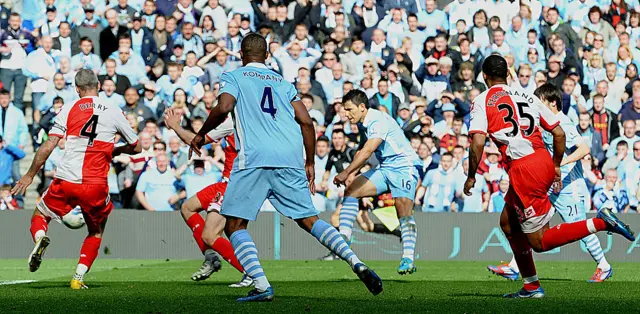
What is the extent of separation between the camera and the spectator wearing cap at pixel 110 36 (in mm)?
23734

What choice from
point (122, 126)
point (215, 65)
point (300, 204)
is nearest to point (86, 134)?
point (122, 126)

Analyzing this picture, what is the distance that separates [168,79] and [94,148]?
10.7 meters

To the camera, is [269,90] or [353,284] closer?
[269,90]

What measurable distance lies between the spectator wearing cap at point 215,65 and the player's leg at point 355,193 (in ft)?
30.2

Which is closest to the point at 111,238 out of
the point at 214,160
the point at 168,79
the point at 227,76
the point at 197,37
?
the point at 214,160

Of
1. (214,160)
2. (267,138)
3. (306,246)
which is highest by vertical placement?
(267,138)

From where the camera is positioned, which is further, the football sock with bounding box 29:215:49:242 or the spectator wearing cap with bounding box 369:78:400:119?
the spectator wearing cap with bounding box 369:78:400:119

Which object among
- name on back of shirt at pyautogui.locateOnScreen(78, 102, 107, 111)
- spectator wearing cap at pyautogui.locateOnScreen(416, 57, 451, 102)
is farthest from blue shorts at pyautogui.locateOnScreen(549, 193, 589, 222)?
spectator wearing cap at pyautogui.locateOnScreen(416, 57, 451, 102)

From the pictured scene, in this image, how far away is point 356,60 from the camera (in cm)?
2317

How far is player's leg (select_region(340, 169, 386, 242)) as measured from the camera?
45.4ft

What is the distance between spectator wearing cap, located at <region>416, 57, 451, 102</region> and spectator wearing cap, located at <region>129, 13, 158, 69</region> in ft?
18.4

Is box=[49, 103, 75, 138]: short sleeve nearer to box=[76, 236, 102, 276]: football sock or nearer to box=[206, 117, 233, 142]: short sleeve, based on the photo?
box=[76, 236, 102, 276]: football sock

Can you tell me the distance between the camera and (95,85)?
39.6ft

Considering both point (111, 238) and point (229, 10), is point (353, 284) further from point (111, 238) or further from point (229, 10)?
point (229, 10)
